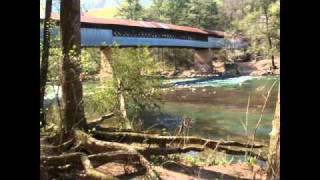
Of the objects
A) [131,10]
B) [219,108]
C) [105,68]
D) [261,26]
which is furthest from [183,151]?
[131,10]

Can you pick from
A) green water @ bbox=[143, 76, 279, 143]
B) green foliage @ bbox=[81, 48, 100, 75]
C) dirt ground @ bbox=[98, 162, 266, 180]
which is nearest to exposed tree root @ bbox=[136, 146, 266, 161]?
dirt ground @ bbox=[98, 162, 266, 180]

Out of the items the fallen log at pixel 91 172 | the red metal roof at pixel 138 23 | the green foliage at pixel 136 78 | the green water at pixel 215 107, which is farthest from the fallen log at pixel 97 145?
the red metal roof at pixel 138 23

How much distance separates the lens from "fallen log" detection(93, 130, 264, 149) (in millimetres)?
4793

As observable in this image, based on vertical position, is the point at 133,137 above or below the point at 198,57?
below

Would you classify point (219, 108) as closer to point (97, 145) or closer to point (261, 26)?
point (261, 26)

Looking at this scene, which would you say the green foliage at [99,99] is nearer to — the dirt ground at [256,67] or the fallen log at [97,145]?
the fallen log at [97,145]

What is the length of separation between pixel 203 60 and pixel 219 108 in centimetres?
126

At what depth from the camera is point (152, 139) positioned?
486cm

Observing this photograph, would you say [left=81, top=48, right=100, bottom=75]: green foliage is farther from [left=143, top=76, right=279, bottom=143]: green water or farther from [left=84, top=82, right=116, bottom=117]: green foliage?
[left=143, top=76, right=279, bottom=143]: green water

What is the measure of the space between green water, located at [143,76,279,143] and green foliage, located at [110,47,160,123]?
0.73 ft

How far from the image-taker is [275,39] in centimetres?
554
